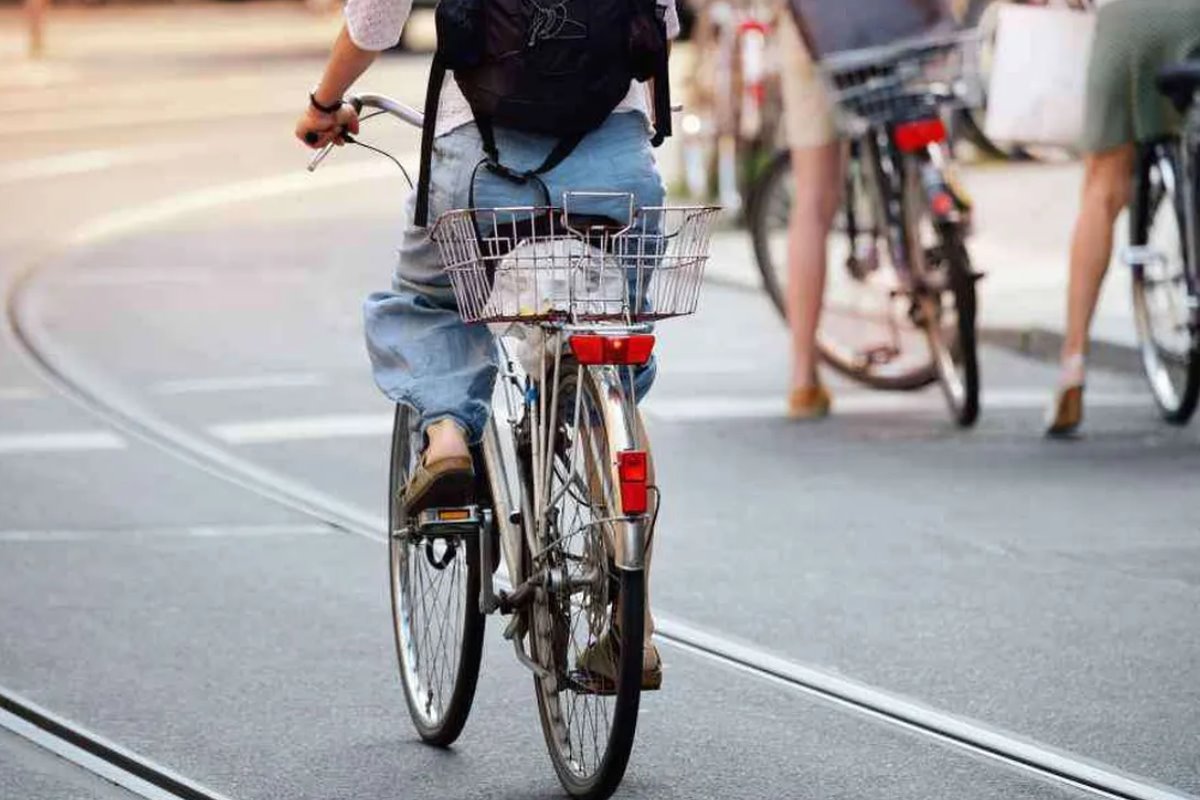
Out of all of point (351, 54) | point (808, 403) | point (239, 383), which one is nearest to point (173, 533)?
point (808, 403)

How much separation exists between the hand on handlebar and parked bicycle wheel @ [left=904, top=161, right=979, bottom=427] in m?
4.23

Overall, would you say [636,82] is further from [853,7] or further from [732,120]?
[732,120]

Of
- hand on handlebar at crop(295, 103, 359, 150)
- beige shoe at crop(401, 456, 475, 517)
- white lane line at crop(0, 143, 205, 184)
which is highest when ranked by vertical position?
hand on handlebar at crop(295, 103, 359, 150)

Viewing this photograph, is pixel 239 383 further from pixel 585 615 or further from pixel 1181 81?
pixel 585 615

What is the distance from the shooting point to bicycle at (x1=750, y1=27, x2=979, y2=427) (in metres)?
9.24

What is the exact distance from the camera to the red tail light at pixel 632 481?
4.75 metres

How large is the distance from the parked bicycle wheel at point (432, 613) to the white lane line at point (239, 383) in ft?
15.3

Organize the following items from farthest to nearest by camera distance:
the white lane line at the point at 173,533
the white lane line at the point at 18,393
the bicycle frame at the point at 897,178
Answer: the white lane line at the point at 18,393 → the bicycle frame at the point at 897,178 → the white lane line at the point at 173,533

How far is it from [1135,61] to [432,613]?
3999mm

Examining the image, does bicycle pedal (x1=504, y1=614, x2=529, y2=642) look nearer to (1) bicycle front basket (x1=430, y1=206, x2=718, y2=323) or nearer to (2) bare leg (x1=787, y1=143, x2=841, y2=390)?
(1) bicycle front basket (x1=430, y1=206, x2=718, y2=323)

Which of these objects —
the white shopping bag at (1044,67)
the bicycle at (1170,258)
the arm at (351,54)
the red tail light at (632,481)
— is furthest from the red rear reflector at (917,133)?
the red tail light at (632,481)

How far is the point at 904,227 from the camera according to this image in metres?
9.65

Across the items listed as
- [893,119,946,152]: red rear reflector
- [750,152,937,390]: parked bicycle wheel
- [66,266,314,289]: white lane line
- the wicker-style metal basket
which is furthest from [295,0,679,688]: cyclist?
[66,266,314,289]: white lane line

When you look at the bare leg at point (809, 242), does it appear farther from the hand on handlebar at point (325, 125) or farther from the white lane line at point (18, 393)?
the hand on handlebar at point (325, 125)
